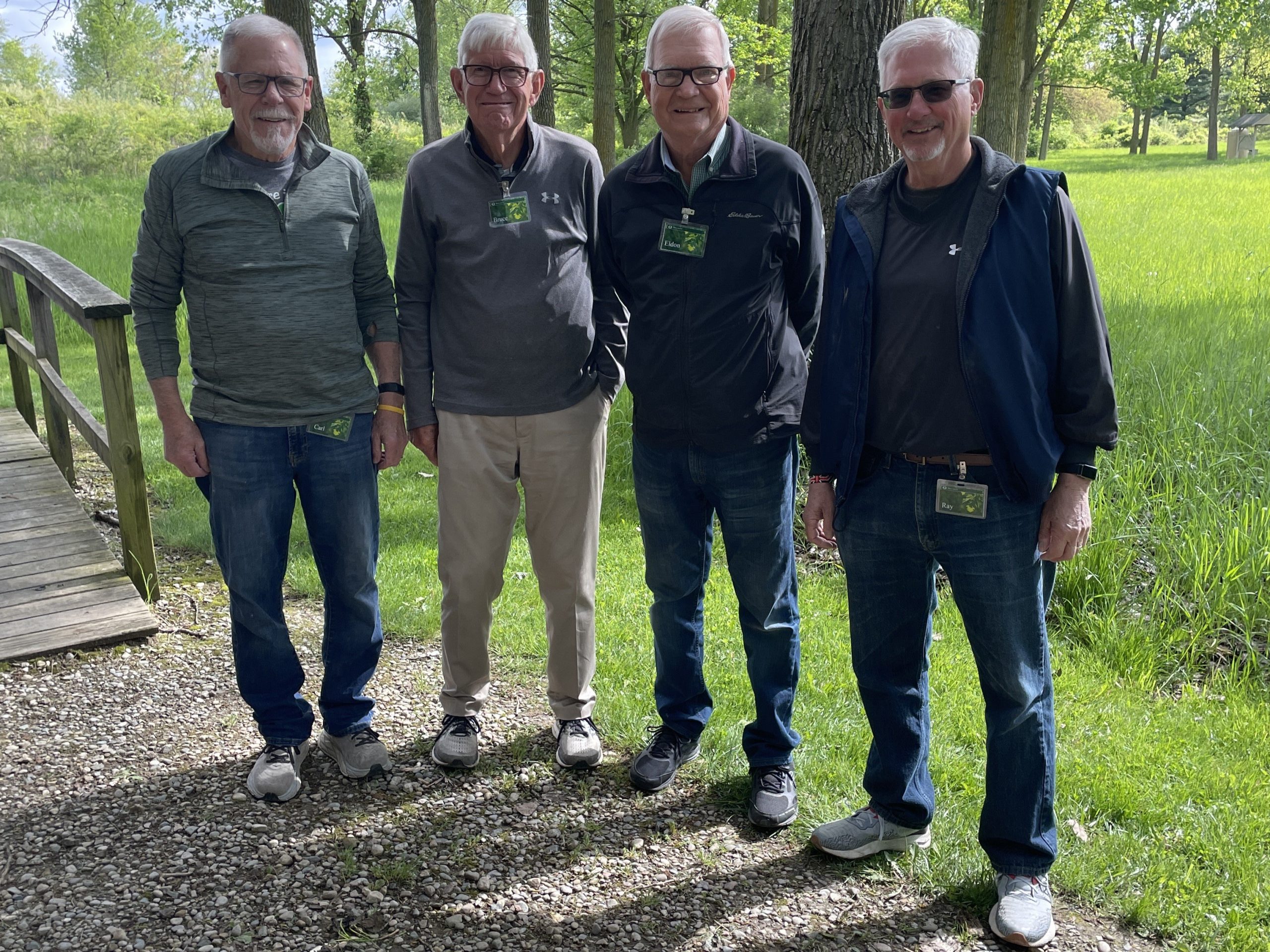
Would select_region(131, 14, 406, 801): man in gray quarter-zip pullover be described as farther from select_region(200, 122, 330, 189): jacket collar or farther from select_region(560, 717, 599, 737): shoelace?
select_region(560, 717, 599, 737): shoelace

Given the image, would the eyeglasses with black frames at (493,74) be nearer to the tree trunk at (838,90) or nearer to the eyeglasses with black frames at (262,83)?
the eyeglasses with black frames at (262,83)

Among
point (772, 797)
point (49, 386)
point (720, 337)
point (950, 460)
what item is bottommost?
point (772, 797)

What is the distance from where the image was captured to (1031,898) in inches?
107

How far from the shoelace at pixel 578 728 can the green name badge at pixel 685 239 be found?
69.1 inches

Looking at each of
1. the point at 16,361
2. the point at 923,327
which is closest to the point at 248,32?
the point at 923,327

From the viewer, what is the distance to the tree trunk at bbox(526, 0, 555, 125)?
12.0 m

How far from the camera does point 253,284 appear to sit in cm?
311

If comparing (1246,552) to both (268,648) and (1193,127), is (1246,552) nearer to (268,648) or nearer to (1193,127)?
(268,648)

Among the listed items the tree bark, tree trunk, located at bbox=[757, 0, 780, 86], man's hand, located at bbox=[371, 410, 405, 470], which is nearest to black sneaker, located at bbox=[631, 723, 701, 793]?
man's hand, located at bbox=[371, 410, 405, 470]

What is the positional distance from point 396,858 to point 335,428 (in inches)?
54.1

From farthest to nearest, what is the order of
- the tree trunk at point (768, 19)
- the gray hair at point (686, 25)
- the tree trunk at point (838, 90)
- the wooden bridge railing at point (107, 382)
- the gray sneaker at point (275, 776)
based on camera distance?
the tree trunk at point (768, 19) → the tree trunk at point (838, 90) → the wooden bridge railing at point (107, 382) → the gray sneaker at point (275, 776) → the gray hair at point (686, 25)

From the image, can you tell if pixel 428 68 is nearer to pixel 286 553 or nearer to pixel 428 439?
Answer: pixel 428 439

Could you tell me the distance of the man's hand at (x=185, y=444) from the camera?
317 centimetres

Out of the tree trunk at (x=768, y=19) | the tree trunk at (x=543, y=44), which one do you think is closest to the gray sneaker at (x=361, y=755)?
the tree trunk at (x=543, y=44)
